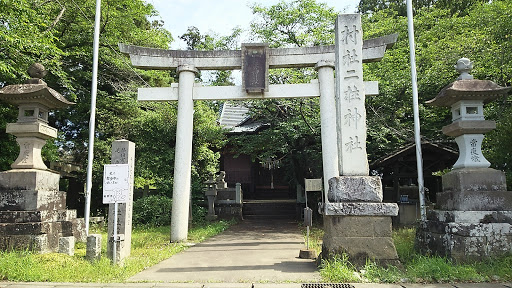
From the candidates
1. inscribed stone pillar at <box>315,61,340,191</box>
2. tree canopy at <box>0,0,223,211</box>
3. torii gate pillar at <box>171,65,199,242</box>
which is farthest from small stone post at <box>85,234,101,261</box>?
tree canopy at <box>0,0,223,211</box>

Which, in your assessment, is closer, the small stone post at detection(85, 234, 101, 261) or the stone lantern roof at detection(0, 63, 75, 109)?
the small stone post at detection(85, 234, 101, 261)

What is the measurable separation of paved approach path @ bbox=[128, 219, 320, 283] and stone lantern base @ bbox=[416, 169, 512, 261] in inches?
99.0

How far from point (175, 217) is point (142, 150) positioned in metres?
6.56

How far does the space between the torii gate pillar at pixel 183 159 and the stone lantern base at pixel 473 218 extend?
253 inches

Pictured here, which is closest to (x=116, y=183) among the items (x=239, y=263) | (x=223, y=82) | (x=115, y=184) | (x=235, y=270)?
(x=115, y=184)

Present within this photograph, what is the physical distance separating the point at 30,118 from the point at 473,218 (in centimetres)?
933

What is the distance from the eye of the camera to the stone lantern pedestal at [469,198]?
245 inches

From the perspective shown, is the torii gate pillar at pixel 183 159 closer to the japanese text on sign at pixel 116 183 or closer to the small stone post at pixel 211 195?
the japanese text on sign at pixel 116 183

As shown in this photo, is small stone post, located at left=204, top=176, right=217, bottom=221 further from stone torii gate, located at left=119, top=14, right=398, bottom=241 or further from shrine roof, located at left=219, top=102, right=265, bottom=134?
stone torii gate, located at left=119, top=14, right=398, bottom=241

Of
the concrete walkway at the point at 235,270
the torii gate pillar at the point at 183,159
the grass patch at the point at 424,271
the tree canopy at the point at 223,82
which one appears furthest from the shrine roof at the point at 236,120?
the grass patch at the point at 424,271

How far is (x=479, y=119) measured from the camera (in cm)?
702

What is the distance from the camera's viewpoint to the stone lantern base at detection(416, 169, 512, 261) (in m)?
6.20

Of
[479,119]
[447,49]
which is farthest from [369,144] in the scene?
[479,119]

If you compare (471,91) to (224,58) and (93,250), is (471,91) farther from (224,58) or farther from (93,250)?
(93,250)
